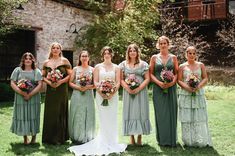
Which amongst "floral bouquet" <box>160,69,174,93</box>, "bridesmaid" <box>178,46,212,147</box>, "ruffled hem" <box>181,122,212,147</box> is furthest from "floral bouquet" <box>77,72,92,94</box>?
"ruffled hem" <box>181,122,212,147</box>

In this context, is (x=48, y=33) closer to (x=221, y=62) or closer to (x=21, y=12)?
(x=21, y=12)

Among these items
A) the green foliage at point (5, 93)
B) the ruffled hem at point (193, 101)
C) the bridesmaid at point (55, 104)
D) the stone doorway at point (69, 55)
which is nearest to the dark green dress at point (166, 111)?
the ruffled hem at point (193, 101)

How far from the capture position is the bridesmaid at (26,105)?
7.55 m

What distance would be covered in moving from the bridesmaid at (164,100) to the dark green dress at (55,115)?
1995 mm

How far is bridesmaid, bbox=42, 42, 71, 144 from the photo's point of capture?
7.66 m

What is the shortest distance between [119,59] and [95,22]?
2.70m

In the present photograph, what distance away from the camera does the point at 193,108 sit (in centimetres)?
745

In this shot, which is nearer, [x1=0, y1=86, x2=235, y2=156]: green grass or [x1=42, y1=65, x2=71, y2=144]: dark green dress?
[x1=0, y1=86, x2=235, y2=156]: green grass

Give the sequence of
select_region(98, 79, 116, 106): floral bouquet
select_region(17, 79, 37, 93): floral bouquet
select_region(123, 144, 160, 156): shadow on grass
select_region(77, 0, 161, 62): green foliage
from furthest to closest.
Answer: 1. select_region(77, 0, 161, 62): green foliage
2. select_region(17, 79, 37, 93): floral bouquet
3. select_region(98, 79, 116, 106): floral bouquet
4. select_region(123, 144, 160, 156): shadow on grass

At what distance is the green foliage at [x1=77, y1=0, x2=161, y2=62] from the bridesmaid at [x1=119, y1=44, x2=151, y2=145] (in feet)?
40.1

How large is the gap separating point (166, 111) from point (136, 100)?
2.19ft

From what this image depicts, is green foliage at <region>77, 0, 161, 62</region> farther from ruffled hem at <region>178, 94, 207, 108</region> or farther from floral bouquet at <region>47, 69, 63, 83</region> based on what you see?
ruffled hem at <region>178, 94, 207, 108</region>

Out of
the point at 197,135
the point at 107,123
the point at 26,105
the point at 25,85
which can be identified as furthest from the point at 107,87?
the point at 197,135

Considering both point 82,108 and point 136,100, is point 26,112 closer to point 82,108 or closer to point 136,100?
point 82,108
